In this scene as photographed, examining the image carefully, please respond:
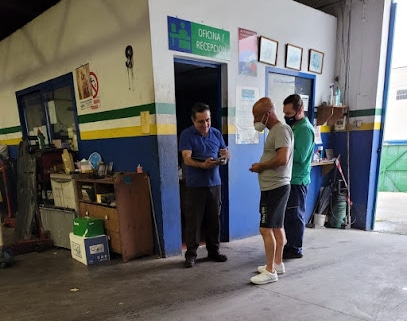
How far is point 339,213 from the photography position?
4566 mm

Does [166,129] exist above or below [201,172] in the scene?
above

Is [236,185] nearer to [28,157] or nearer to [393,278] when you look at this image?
[393,278]

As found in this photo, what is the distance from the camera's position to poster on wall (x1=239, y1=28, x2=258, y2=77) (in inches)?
144

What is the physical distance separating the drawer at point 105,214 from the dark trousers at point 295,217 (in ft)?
5.61

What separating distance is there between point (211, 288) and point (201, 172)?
1015mm

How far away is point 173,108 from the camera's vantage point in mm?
3133

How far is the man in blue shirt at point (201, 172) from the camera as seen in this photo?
9.55 ft

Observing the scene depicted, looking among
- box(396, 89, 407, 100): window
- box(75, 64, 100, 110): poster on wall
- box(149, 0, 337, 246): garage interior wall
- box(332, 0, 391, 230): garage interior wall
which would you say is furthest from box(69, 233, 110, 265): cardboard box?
box(396, 89, 407, 100): window

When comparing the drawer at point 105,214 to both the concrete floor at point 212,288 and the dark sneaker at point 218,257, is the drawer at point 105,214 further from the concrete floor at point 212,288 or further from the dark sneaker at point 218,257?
the dark sneaker at point 218,257

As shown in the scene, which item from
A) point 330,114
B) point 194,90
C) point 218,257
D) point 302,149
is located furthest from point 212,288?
point 194,90

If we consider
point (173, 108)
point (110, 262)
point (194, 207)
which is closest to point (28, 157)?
point (110, 262)

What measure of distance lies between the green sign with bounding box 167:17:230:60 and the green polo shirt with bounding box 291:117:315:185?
47.2 inches

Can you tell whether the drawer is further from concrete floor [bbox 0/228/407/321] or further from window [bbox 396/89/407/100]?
window [bbox 396/89/407/100]

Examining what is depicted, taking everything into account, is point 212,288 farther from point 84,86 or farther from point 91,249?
point 84,86
